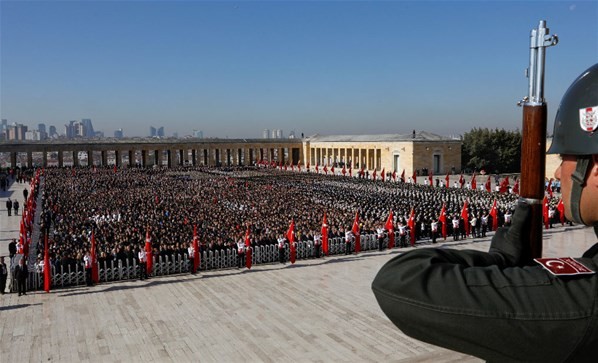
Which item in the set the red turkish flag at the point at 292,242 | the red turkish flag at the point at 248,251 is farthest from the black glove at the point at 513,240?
the red turkish flag at the point at 292,242

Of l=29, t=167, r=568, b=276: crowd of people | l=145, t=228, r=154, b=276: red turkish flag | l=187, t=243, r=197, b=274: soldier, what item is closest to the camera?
l=145, t=228, r=154, b=276: red turkish flag

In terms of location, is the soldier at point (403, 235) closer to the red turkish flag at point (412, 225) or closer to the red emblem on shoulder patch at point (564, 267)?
the red turkish flag at point (412, 225)

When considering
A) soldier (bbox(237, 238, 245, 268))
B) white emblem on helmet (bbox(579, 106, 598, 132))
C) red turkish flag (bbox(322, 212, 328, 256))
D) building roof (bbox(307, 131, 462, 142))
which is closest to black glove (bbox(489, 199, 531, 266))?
white emblem on helmet (bbox(579, 106, 598, 132))

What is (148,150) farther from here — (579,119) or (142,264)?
(579,119)

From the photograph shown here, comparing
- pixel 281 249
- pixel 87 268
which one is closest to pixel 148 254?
pixel 87 268

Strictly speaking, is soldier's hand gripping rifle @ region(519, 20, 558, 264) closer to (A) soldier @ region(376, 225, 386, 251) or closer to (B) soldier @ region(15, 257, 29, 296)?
(B) soldier @ region(15, 257, 29, 296)

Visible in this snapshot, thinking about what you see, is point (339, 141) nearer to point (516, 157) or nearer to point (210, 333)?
point (516, 157)

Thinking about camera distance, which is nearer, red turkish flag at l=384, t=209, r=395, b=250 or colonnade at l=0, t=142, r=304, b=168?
red turkish flag at l=384, t=209, r=395, b=250
